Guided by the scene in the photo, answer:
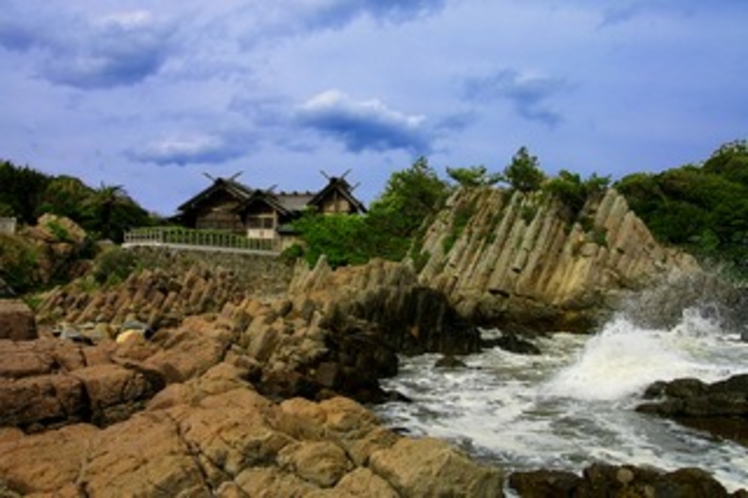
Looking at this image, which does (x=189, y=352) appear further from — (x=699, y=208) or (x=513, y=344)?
(x=699, y=208)

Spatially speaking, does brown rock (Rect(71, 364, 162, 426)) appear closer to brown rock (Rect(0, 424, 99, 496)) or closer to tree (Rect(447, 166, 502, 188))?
brown rock (Rect(0, 424, 99, 496))

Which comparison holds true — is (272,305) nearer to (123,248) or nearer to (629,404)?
(629,404)

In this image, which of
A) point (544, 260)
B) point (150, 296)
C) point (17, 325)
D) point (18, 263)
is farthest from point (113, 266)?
point (17, 325)

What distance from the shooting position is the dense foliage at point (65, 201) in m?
57.2

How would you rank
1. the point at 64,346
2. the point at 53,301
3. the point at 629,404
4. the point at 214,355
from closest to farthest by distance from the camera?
1. the point at 64,346
2. the point at 214,355
3. the point at 629,404
4. the point at 53,301

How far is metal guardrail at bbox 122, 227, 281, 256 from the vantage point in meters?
52.7

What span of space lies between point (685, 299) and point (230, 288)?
25.9 m

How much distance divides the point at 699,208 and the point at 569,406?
4222cm

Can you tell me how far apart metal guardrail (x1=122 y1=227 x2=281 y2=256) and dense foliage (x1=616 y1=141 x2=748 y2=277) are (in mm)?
28779

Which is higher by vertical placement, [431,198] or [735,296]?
[431,198]

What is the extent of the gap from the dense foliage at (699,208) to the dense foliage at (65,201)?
40.0 metres

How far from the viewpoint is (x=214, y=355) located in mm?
19891

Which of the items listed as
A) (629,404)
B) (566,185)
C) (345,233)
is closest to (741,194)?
(566,185)

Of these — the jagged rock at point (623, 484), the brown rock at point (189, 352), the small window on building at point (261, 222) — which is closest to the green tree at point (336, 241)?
the small window on building at point (261, 222)
